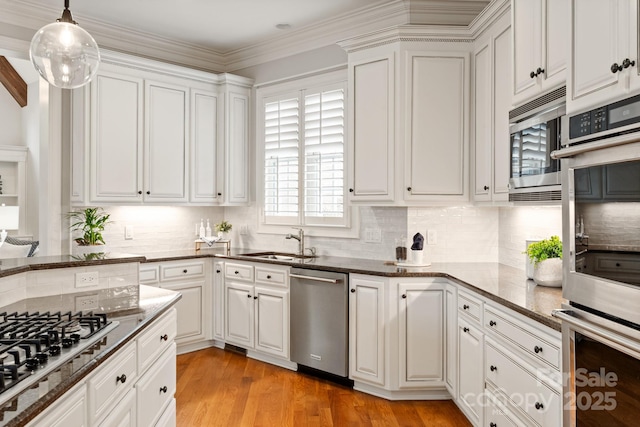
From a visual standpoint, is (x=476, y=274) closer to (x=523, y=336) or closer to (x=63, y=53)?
(x=523, y=336)

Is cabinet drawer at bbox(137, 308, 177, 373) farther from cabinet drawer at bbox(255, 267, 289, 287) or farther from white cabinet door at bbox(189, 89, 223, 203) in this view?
white cabinet door at bbox(189, 89, 223, 203)

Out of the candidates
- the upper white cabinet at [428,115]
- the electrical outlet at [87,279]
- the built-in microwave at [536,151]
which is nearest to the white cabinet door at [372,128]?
the upper white cabinet at [428,115]

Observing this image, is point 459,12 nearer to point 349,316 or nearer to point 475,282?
point 475,282

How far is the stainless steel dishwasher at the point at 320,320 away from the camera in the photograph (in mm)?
3777

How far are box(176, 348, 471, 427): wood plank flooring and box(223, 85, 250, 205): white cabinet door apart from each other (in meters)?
1.79

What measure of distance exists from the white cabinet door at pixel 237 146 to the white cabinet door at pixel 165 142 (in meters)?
0.44

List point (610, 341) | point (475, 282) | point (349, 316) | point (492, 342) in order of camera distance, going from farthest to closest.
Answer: point (349, 316) < point (475, 282) < point (492, 342) < point (610, 341)

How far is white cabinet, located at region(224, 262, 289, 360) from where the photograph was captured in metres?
4.21

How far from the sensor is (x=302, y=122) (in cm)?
482

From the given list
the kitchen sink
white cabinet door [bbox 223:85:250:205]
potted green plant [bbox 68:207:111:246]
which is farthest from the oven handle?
white cabinet door [bbox 223:85:250:205]

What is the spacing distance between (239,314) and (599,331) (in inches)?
136

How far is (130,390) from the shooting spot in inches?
76.2

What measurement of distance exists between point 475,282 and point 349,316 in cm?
107

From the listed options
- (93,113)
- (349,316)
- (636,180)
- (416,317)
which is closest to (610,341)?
(636,180)
